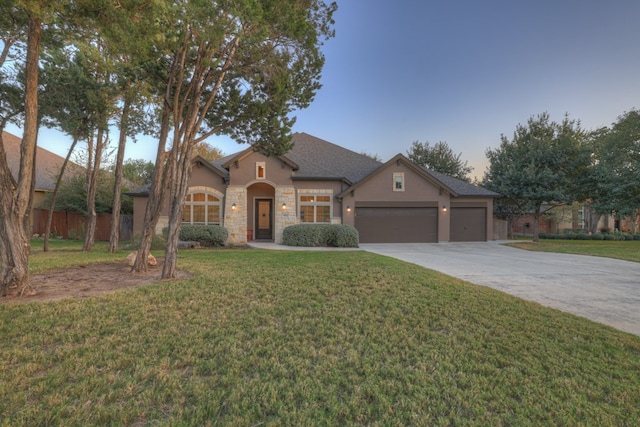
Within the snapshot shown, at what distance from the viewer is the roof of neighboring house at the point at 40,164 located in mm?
20587

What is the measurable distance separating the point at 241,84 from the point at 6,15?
475cm

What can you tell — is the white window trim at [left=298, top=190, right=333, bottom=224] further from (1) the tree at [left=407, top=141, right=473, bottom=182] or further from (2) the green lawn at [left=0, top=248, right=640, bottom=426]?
(1) the tree at [left=407, top=141, right=473, bottom=182]

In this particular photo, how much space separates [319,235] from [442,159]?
67.3 feet

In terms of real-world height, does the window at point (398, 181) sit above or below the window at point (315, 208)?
above

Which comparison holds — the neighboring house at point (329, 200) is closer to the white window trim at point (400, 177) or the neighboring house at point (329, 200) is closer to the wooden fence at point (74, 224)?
the white window trim at point (400, 177)

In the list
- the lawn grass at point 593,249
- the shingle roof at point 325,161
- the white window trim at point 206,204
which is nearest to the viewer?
the lawn grass at point 593,249

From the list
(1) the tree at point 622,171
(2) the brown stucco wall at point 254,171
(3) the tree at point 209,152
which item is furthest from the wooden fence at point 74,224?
(1) the tree at point 622,171

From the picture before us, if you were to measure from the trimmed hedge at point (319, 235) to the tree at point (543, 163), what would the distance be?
38.1ft

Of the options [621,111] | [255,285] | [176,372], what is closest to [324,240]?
[255,285]

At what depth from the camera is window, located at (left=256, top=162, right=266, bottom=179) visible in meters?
15.8

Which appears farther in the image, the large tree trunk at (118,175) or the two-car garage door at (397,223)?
the two-car garage door at (397,223)

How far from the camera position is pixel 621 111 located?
19.2 m

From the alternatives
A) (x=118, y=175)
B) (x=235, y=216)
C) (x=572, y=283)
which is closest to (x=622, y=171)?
(x=572, y=283)

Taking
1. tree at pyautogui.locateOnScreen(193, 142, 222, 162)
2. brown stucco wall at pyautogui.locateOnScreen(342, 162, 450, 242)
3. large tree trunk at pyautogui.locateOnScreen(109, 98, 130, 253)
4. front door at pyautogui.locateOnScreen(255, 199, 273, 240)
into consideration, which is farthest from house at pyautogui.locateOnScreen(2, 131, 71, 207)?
brown stucco wall at pyautogui.locateOnScreen(342, 162, 450, 242)
